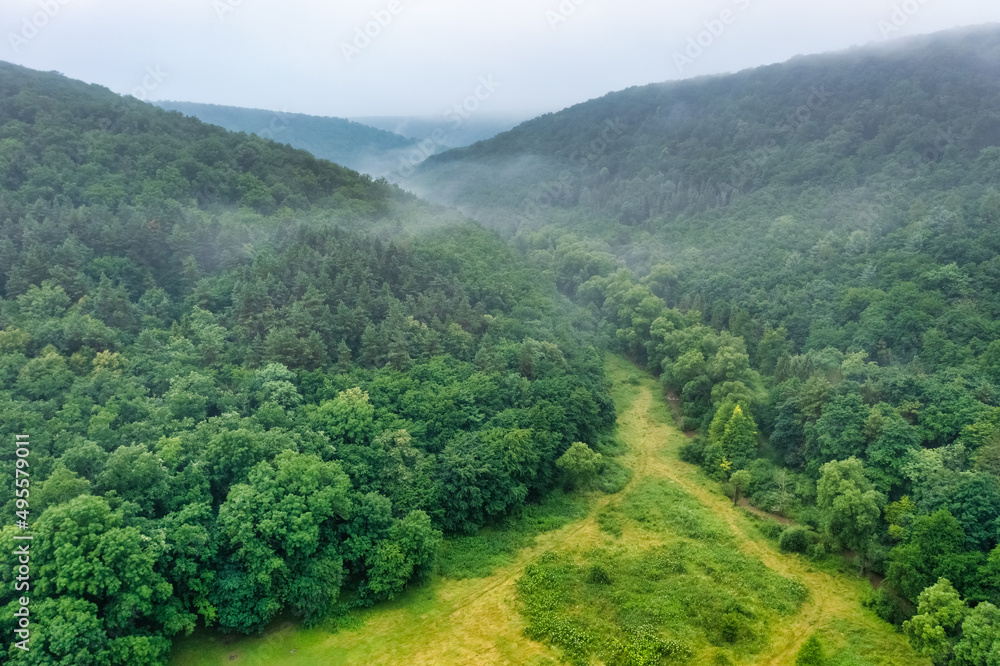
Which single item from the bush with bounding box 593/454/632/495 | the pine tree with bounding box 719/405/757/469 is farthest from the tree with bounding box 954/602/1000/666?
the bush with bounding box 593/454/632/495

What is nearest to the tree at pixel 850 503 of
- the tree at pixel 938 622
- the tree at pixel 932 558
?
the tree at pixel 932 558

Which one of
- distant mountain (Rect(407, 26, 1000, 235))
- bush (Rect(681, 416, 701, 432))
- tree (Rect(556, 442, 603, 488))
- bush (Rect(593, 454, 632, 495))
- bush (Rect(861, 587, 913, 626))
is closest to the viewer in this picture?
bush (Rect(861, 587, 913, 626))

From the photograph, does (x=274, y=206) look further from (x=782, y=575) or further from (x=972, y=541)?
(x=972, y=541)

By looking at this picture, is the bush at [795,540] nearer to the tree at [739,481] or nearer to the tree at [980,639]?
the tree at [739,481]

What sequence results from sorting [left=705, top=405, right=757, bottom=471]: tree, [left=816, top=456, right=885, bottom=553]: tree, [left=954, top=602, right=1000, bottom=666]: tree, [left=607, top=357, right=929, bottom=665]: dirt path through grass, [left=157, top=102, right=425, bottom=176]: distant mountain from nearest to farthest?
[left=954, top=602, right=1000, bottom=666]: tree, [left=607, top=357, right=929, bottom=665]: dirt path through grass, [left=816, top=456, right=885, bottom=553]: tree, [left=705, top=405, right=757, bottom=471]: tree, [left=157, top=102, right=425, bottom=176]: distant mountain

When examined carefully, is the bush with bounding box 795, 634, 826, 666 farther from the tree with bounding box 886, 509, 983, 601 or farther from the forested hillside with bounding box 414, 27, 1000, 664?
the tree with bounding box 886, 509, 983, 601

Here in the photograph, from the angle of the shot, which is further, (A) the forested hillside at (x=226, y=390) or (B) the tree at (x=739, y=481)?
(B) the tree at (x=739, y=481)
